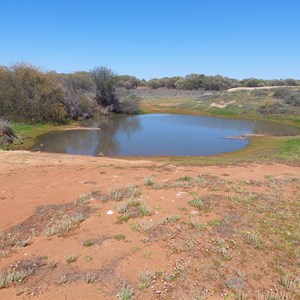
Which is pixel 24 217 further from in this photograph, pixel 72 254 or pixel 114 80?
pixel 114 80

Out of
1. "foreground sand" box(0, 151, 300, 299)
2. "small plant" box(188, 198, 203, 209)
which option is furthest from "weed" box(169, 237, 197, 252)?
"small plant" box(188, 198, 203, 209)

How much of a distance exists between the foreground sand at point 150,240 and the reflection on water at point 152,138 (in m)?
14.7

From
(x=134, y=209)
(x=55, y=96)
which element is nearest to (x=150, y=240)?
(x=134, y=209)

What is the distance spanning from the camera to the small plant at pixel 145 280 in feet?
15.8

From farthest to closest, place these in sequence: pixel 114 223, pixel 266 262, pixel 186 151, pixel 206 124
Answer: pixel 206 124
pixel 186 151
pixel 114 223
pixel 266 262

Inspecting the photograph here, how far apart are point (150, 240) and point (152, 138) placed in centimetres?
2490

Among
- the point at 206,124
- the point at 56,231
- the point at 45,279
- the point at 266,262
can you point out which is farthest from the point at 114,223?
the point at 206,124

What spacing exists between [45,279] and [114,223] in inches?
91.7

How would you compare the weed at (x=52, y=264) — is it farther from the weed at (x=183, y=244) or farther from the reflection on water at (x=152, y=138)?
the reflection on water at (x=152, y=138)

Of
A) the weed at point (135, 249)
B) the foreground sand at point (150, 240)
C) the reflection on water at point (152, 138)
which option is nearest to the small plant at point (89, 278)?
the foreground sand at point (150, 240)

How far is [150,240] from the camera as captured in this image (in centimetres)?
624

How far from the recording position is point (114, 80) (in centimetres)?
5141

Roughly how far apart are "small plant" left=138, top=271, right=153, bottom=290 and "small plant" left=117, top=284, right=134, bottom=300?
20 cm

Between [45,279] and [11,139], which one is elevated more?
[45,279]
